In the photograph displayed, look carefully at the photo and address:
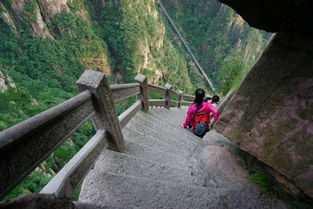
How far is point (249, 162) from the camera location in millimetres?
1882

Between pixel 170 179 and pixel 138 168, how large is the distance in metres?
0.34

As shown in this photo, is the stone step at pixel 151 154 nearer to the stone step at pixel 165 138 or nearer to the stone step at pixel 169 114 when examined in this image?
the stone step at pixel 165 138

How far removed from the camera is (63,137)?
1.00m

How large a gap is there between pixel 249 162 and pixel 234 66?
433 inches

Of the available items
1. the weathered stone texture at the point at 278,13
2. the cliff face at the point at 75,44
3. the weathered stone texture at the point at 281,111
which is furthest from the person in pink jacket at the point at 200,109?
the cliff face at the point at 75,44

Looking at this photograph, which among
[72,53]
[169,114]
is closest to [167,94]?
[169,114]

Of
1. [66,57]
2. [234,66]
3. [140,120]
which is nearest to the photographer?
[140,120]

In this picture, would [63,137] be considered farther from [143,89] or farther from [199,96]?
[199,96]

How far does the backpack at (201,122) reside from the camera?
3.61 m

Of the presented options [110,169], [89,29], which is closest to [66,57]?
[89,29]

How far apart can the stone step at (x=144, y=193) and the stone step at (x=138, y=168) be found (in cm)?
18

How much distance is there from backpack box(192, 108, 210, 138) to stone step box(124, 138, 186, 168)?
4.88 feet

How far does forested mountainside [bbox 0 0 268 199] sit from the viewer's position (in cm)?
1080

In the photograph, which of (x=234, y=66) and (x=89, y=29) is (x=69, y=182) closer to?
(x=234, y=66)
